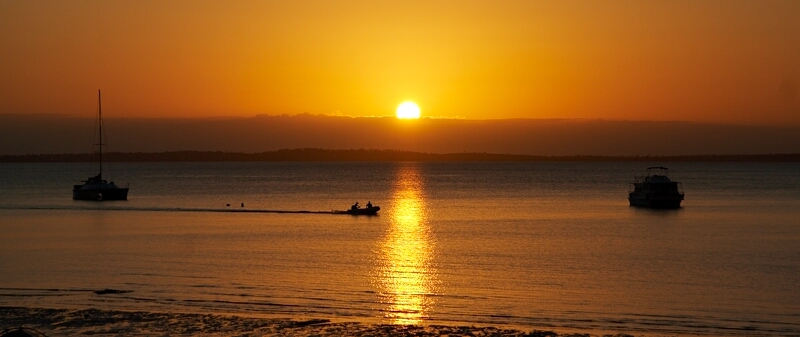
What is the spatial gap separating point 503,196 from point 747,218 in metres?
51.8

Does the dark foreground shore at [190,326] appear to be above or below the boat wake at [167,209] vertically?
below

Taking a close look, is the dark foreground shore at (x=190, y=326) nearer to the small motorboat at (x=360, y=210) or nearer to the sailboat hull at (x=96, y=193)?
the small motorboat at (x=360, y=210)

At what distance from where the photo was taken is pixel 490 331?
26.9 m

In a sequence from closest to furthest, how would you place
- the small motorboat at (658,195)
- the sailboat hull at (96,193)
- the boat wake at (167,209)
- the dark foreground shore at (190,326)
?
1. the dark foreground shore at (190,326)
2. the boat wake at (167,209)
3. the small motorboat at (658,195)
4. the sailboat hull at (96,193)

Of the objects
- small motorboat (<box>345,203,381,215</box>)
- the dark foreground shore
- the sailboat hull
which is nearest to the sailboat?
the sailboat hull

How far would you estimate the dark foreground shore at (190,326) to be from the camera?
26.4 metres

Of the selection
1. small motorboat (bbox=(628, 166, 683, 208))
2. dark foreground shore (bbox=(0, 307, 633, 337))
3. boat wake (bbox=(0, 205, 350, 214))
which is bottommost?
dark foreground shore (bbox=(0, 307, 633, 337))

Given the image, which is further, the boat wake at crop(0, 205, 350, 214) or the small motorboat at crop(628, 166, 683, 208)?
the small motorboat at crop(628, 166, 683, 208)

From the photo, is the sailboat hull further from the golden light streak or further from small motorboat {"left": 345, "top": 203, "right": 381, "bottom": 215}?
the golden light streak

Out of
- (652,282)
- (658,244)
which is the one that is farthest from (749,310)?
(658,244)

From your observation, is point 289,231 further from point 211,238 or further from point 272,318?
point 272,318

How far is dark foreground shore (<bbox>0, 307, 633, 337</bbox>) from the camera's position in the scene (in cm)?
2638

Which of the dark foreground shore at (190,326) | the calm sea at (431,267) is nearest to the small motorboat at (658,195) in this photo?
the calm sea at (431,267)

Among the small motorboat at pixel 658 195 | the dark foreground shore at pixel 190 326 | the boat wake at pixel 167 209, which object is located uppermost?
the small motorboat at pixel 658 195
